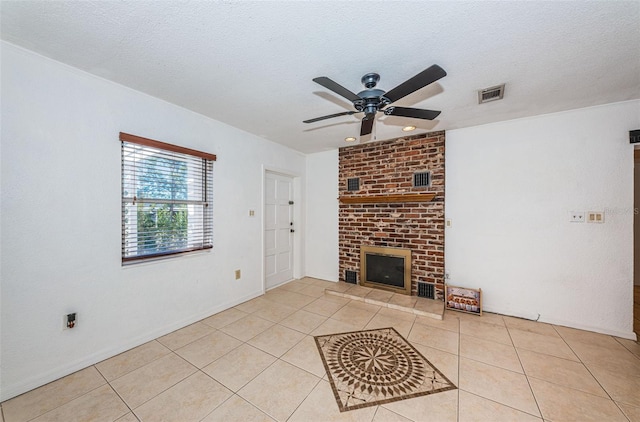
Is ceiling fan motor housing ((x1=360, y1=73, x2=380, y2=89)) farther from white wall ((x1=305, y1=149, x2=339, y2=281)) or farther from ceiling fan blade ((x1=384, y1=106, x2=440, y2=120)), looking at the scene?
white wall ((x1=305, y1=149, x2=339, y2=281))

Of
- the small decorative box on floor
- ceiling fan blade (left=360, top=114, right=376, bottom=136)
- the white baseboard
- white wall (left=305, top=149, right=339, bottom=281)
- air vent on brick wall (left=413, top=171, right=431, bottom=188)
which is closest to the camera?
the white baseboard

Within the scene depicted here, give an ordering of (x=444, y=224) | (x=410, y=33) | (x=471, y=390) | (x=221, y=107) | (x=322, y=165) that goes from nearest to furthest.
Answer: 1. (x=410, y=33)
2. (x=471, y=390)
3. (x=221, y=107)
4. (x=444, y=224)
5. (x=322, y=165)

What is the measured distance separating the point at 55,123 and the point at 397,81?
9.37 ft

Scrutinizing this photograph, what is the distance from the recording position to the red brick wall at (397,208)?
11.3 ft

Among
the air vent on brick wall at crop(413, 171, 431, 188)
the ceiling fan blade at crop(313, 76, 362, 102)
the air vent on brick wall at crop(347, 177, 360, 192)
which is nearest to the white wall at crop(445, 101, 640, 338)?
the air vent on brick wall at crop(413, 171, 431, 188)

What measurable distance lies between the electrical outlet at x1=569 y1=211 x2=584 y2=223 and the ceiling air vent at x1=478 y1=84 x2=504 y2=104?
1.66 meters

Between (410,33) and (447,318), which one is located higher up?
(410,33)

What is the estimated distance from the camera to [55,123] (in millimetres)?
1865

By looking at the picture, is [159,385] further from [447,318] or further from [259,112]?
[447,318]

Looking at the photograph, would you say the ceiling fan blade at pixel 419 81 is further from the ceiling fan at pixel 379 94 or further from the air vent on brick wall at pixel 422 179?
the air vent on brick wall at pixel 422 179

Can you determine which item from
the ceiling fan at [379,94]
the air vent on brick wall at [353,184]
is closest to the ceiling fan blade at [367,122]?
the ceiling fan at [379,94]

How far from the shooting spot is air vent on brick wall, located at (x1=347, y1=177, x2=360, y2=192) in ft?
13.5

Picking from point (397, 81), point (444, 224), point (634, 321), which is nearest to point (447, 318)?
point (444, 224)

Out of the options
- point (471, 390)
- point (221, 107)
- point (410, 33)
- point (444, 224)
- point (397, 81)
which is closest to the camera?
point (410, 33)
